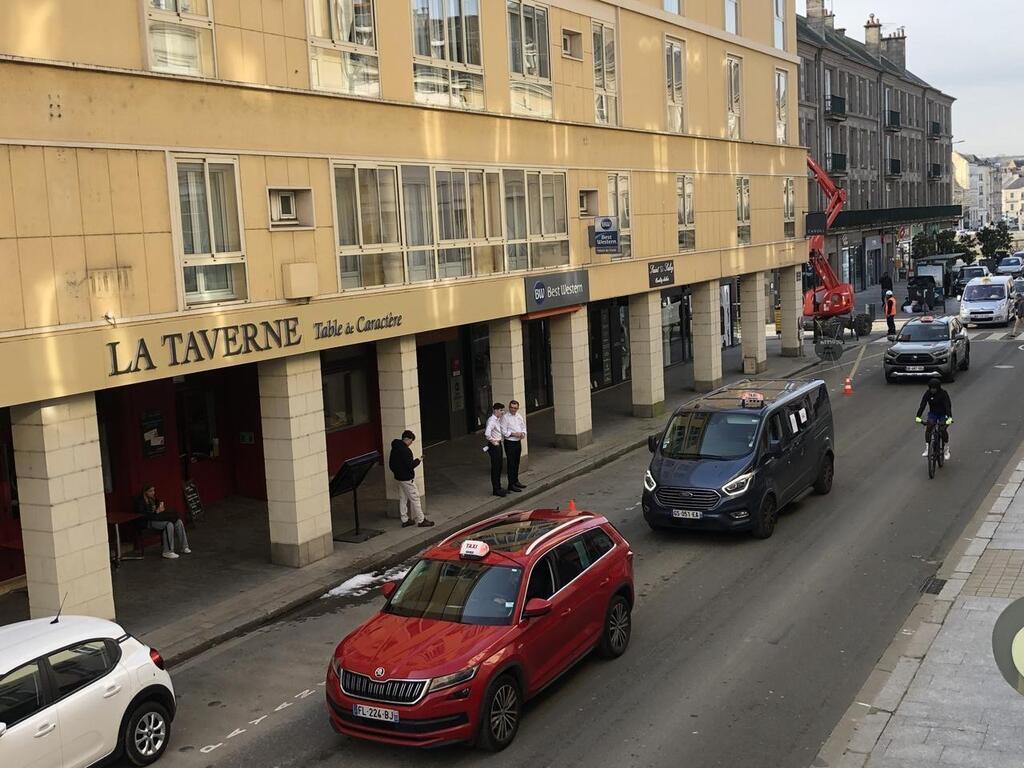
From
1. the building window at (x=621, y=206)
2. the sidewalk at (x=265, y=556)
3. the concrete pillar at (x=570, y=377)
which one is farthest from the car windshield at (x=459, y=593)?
the building window at (x=621, y=206)

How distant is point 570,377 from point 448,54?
24.8 feet

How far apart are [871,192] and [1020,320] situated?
2776cm

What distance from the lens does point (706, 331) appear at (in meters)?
30.8

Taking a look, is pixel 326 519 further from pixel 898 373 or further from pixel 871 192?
pixel 871 192

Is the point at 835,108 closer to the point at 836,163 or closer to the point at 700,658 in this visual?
the point at 836,163

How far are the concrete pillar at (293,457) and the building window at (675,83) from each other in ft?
49.3

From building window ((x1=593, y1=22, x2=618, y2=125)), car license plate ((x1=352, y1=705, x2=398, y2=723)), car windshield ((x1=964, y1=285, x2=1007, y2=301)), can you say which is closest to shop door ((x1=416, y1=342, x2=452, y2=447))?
building window ((x1=593, y1=22, x2=618, y2=125))

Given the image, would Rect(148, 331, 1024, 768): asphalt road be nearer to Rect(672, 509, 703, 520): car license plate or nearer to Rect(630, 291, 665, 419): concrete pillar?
Rect(672, 509, 703, 520): car license plate

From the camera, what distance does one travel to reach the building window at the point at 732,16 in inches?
1221

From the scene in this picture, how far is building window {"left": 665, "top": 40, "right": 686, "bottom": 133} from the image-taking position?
2758 centimetres

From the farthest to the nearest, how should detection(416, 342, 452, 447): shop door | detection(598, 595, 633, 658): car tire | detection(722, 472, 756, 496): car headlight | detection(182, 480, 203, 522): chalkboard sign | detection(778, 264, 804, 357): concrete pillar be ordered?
detection(778, 264, 804, 357): concrete pillar, detection(416, 342, 452, 447): shop door, detection(182, 480, 203, 522): chalkboard sign, detection(722, 472, 756, 496): car headlight, detection(598, 595, 633, 658): car tire

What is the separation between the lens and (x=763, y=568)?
1478 cm

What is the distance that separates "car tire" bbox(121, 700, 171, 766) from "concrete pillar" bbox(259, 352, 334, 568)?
5836 mm

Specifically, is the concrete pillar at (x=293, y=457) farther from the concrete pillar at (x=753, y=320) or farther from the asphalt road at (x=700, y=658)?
the concrete pillar at (x=753, y=320)
